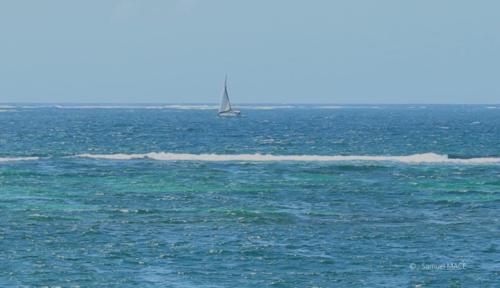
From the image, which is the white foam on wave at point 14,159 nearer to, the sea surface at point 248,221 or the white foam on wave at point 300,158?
the sea surface at point 248,221

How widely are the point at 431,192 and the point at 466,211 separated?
912 cm

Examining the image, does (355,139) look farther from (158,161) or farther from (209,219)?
(209,219)

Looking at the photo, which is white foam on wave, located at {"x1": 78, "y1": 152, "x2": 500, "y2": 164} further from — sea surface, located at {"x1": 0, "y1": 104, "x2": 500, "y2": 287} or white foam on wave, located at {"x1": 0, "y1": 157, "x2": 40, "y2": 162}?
white foam on wave, located at {"x1": 0, "y1": 157, "x2": 40, "y2": 162}

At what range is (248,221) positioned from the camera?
5209 cm

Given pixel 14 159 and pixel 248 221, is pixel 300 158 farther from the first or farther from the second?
pixel 248 221

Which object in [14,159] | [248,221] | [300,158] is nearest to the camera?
[248,221]

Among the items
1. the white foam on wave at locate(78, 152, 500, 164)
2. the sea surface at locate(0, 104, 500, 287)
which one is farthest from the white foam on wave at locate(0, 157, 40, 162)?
the white foam on wave at locate(78, 152, 500, 164)

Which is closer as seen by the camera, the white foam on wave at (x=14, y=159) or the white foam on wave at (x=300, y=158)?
the white foam on wave at (x=14, y=159)

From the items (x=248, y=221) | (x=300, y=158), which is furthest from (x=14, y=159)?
(x=248, y=221)

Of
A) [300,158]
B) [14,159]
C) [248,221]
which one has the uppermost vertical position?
[248,221]

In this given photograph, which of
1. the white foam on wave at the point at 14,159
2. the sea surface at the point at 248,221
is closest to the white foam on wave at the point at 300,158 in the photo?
the sea surface at the point at 248,221

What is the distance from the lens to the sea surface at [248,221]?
130 ft

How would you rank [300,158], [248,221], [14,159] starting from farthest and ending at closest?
[300,158], [14,159], [248,221]

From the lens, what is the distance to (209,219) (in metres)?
52.4
